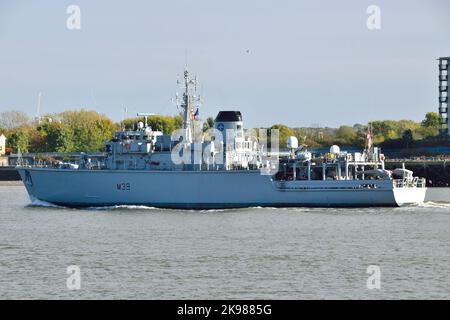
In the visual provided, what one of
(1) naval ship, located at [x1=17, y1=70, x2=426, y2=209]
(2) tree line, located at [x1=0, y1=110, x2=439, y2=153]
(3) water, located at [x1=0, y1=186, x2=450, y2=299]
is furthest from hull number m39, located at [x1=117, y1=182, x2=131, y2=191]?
(2) tree line, located at [x1=0, y1=110, x2=439, y2=153]

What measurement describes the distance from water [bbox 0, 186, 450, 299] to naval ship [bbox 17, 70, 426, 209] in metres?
2.62

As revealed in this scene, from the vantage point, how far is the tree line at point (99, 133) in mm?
121875

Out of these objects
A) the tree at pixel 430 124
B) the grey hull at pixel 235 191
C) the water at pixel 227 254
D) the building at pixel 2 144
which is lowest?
the water at pixel 227 254

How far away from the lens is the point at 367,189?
5684 cm

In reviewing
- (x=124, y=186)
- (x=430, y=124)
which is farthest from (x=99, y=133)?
(x=124, y=186)

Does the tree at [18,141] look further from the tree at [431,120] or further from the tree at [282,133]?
the tree at [431,120]

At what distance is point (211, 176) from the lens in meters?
57.2

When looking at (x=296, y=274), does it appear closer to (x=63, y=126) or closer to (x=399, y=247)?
(x=399, y=247)

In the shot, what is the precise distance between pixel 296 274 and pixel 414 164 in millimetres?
66577

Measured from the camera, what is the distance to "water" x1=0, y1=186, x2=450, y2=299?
1192 inches

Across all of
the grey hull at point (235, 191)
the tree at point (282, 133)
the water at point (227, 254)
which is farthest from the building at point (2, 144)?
the water at point (227, 254)

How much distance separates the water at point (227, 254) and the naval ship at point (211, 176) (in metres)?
2.62

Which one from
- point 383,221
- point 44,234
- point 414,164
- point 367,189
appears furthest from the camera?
point 414,164

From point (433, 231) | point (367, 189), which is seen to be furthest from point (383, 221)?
point (367, 189)
